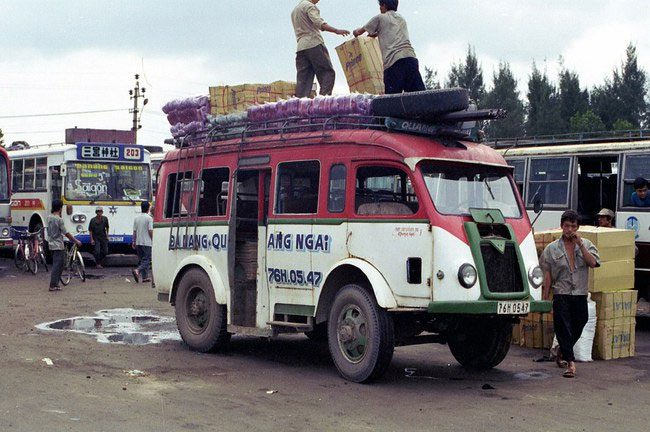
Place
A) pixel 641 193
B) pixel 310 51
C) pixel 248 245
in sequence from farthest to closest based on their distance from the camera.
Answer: pixel 641 193 → pixel 310 51 → pixel 248 245

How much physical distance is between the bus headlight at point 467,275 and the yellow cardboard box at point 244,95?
418 centimetres

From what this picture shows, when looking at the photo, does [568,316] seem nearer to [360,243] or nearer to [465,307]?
[465,307]

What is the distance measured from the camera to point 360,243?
10242mm

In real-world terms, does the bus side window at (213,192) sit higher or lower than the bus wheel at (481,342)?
higher

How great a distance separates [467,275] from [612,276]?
3639mm

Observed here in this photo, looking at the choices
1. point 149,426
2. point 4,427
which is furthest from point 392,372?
point 4,427

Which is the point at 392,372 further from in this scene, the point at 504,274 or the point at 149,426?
the point at 149,426

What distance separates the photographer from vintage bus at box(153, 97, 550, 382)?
9.80 m

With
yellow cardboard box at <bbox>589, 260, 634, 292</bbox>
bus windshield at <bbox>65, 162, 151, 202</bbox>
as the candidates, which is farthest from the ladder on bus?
bus windshield at <bbox>65, 162, 151, 202</bbox>

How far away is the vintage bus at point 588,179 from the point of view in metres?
→ 16.1

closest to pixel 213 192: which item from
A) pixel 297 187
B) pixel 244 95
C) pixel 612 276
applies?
pixel 244 95

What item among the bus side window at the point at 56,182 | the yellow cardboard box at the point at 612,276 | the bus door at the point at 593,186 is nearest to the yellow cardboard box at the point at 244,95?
the yellow cardboard box at the point at 612,276

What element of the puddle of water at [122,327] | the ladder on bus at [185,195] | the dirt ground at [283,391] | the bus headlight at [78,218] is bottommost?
the puddle of water at [122,327]

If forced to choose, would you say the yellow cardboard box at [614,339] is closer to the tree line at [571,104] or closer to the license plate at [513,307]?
the license plate at [513,307]
